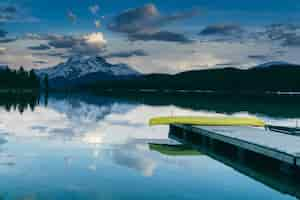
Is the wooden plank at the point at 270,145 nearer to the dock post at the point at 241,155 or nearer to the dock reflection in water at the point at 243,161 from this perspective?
the dock post at the point at 241,155

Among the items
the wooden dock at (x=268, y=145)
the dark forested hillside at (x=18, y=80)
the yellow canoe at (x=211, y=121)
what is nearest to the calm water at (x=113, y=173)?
the wooden dock at (x=268, y=145)

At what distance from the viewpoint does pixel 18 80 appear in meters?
120

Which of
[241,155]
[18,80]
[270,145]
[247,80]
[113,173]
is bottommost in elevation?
[113,173]

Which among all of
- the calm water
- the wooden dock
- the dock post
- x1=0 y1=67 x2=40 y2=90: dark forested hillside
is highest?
x1=0 y1=67 x2=40 y2=90: dark forested hillside

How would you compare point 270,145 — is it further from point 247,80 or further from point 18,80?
point 247,80

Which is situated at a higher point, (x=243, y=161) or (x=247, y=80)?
(x=247, y=80)

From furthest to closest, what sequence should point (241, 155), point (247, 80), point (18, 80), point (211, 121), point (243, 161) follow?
point (247, 80) < point (18, 80) < point (211, 121) < point (241, 155) < point (243, 161)

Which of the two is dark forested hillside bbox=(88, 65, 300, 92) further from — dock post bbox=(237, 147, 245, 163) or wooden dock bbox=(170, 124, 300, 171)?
dock post bbox=(237, 147, 245, 163)

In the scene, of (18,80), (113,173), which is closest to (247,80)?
(18,80)

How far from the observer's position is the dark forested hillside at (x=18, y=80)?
115 m

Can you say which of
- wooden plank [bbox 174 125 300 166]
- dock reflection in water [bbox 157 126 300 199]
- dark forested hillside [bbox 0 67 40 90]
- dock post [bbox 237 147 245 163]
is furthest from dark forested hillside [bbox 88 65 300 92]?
dock post [bbox 237 147 245 163]

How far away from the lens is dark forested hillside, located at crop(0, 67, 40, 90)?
377 feet

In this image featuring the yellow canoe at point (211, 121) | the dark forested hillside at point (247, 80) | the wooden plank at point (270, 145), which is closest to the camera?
the wooden plank at point (270, 145)

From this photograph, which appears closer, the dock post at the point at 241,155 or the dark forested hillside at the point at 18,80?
the dock post at the point at 241,155
